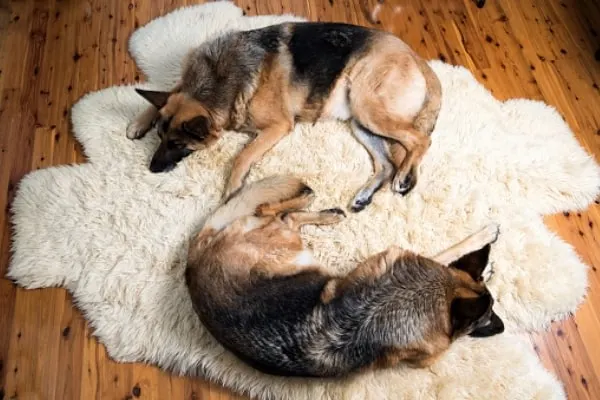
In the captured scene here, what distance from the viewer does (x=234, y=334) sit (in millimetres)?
2045

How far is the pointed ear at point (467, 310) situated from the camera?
190cm

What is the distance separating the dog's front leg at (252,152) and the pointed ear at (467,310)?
4.24ft

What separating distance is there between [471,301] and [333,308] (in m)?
0.51

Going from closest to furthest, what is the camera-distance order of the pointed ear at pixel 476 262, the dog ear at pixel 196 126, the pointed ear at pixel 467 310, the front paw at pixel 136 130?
the pointed ear at pixel 467 310 < the pointed ear at pixel 476 262 < the dog ear at pixel 196 126 < the front paw at pixel 136 130

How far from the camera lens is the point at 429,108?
9.34ft

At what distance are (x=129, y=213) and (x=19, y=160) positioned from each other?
0.83m

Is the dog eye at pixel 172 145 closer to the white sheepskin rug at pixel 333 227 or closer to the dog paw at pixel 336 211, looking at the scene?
the white sheepskin rug at pixel 333 227

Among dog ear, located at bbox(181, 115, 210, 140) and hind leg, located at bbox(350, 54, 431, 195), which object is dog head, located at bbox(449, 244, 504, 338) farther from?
dog ear, located at bbox(181, 115, 210, 140)

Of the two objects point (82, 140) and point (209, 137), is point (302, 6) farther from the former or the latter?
point (82, 140)

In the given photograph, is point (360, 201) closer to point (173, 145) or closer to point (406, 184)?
point (406, 184)

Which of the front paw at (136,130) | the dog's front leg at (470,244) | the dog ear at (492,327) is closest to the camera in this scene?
the dog ear at (492,327)

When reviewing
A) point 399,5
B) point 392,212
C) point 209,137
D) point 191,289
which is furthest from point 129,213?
point 399,5

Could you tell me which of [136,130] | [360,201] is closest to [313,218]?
[360,201]

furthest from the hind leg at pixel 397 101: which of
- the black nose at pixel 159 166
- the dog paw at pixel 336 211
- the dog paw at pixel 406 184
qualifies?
the black nose at pixel 159 166
